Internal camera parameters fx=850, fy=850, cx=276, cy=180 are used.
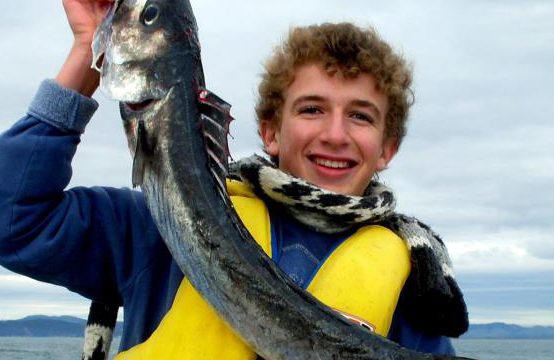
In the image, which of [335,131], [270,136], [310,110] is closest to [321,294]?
[335,131]

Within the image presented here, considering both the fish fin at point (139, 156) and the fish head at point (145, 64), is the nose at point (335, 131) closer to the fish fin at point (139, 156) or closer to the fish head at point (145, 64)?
the fish head at point (145, 64)

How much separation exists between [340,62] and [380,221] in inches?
38.8

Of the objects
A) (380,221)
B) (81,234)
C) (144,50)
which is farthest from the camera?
(380,221)

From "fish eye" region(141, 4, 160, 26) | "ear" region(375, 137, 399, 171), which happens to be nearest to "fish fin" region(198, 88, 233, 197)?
"fish eye" region(141, 4, 160, 26)

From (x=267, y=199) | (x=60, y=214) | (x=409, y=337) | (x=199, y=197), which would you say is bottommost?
(x=409, y=337)

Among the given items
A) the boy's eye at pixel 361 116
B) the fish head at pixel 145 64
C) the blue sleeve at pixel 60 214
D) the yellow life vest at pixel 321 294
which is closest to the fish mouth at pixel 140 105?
the fish head at pixel 145 64

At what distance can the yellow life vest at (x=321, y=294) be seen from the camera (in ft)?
13.7

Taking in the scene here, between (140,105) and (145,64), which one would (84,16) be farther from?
(140,105)

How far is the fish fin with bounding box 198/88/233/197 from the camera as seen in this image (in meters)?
4.07

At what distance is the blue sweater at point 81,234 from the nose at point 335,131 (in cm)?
53

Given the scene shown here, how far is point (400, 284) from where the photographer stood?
15.6 ft

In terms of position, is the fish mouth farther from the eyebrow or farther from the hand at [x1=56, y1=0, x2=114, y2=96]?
the eyebrow

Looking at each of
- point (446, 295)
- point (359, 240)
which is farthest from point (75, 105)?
point (446, 295)

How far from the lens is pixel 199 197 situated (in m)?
3.97
